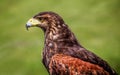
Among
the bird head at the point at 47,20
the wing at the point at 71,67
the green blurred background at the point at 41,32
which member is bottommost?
the green blurred background at the point at 41,32

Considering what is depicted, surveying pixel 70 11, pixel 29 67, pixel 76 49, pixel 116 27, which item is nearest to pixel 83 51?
pixel 76 49

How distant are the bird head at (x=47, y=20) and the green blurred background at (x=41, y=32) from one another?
7348 mm

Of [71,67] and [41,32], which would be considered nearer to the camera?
[71,67]

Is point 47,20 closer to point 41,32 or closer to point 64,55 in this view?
point 64,55

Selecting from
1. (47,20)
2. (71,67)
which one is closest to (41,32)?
(47,20)

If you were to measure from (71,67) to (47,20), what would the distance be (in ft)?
2.19

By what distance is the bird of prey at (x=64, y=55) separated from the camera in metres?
11.4

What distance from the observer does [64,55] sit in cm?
1148

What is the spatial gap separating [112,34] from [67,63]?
10903 mm

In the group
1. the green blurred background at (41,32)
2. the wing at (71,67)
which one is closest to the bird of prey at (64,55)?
the wing at (71,67)

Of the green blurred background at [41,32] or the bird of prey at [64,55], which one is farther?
the green blurred background at [41,32]

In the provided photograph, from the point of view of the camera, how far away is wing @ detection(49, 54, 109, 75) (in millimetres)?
11414

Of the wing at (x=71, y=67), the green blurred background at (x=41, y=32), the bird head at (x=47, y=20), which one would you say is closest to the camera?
the wing at (x=71, y=67)

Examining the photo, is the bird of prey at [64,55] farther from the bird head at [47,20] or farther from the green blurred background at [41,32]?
the green blurred background at [41,32]
